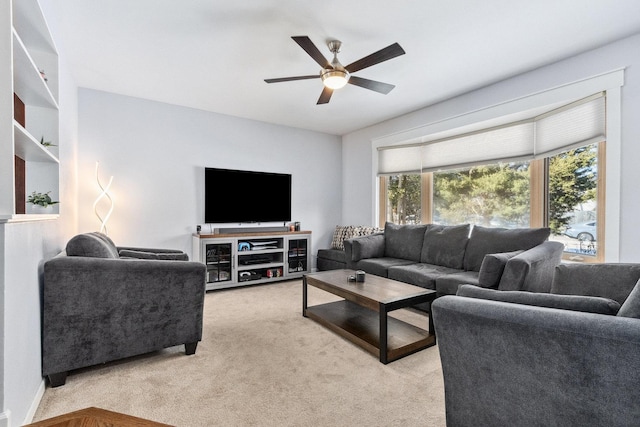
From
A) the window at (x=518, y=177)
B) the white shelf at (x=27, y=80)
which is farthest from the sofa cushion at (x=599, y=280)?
the white shelf at (x=27, y=80)

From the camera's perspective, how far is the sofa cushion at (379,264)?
353 cm

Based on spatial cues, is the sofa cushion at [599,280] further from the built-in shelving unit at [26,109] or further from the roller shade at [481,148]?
the built-in shelving unit at [26,109]

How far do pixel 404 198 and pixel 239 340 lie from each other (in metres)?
3.35

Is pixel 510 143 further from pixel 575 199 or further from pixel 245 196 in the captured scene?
pixel 245 196

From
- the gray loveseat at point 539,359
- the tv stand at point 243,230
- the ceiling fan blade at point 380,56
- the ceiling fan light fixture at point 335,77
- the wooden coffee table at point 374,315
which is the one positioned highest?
the ceiling fan blade at point 380,56

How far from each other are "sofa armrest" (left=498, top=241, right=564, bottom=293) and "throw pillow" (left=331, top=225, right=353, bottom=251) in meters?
2.83

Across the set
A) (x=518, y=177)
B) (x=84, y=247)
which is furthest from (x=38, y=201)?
(x=518, y=177)

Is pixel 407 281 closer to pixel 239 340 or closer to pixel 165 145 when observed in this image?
pixel 239 340

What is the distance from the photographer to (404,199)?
484 centimetres

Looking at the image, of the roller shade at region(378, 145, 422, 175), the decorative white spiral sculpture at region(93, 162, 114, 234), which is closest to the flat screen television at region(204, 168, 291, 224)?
the decorative white spiral sculpture at region(93, 162, 114, 234)

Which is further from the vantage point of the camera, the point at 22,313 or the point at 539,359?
the point at 22,313

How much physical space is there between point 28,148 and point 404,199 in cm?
434

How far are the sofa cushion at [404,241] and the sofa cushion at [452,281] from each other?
0.91 m

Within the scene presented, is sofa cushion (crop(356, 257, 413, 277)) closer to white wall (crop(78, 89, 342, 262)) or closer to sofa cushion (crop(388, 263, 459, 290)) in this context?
sofa cushion (crop(388, 263, 459, 290))
